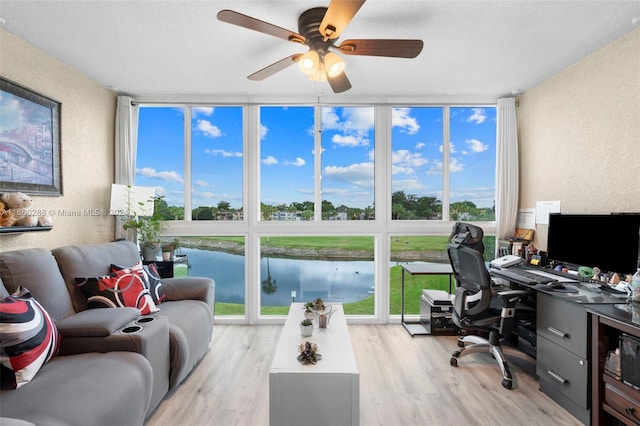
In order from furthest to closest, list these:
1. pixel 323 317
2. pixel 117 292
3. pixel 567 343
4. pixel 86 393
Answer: pixel 323 317 → pixel 117 292 → pixel 567 343 → pixel 86 393

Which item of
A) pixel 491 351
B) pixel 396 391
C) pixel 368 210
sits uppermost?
pixel 368 210

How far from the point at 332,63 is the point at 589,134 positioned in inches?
91.7

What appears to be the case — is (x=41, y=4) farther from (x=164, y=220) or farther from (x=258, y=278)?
(x=258, y=278)

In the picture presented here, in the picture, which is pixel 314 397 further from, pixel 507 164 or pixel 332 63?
pixel 507 164

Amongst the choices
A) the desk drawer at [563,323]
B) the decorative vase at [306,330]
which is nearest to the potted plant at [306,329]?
the decorative vase at [306,330]

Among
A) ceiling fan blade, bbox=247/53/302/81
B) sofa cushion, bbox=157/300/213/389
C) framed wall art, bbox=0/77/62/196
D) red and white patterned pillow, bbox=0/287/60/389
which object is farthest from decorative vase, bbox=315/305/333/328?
framed wall art, bbox=0/77/62/196

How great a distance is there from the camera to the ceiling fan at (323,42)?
170 cm

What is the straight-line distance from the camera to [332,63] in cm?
196

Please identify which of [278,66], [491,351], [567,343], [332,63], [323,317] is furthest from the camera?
[491,351]

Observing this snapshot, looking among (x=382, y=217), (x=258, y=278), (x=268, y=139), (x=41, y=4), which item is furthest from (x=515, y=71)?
(x=41, y=4)

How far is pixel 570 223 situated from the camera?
263cm

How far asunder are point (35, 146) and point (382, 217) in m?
3.33

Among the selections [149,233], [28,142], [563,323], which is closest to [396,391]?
[563,323]

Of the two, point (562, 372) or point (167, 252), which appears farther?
point (167, 252)
